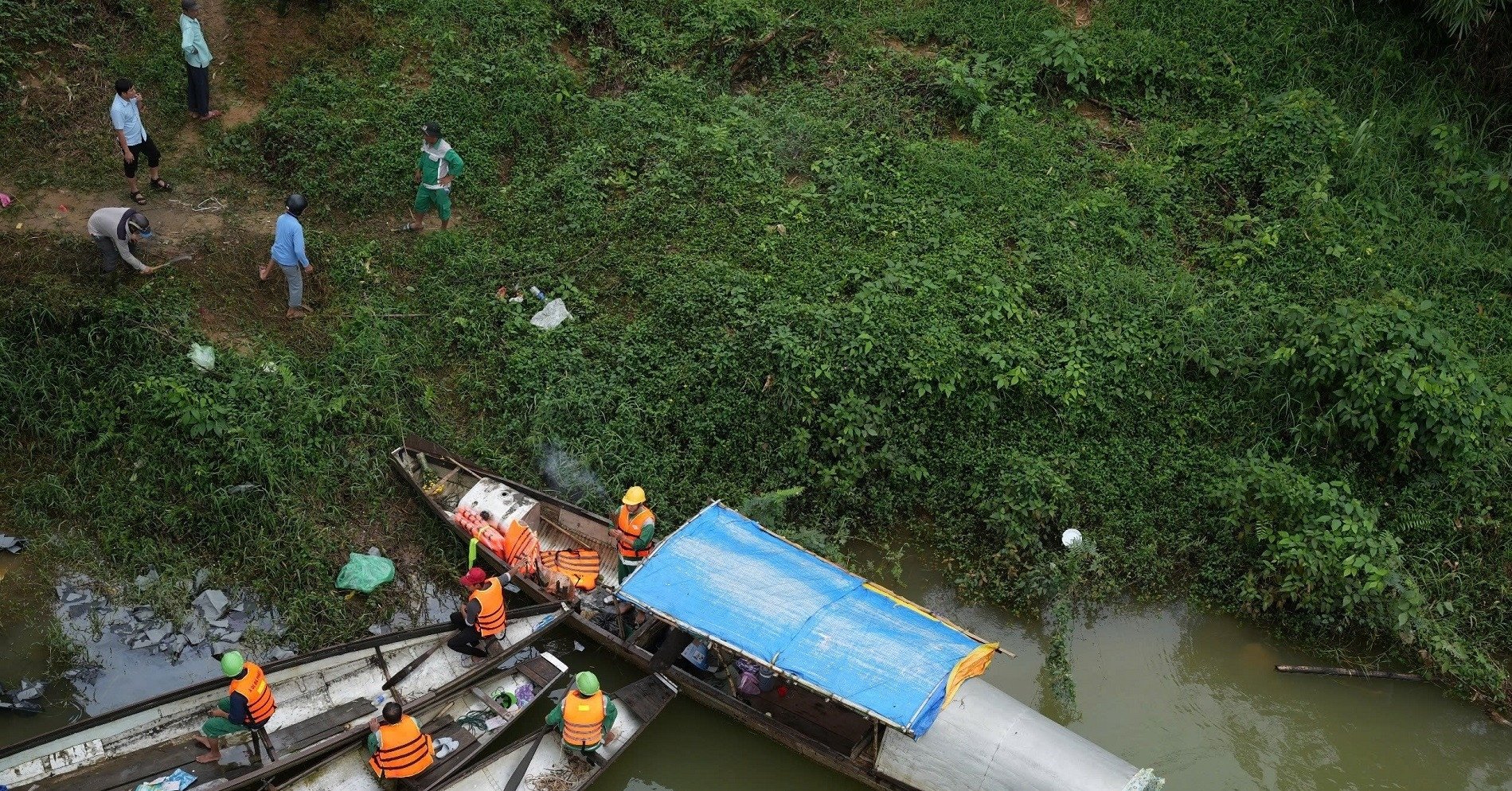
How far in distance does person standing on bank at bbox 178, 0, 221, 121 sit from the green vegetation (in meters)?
0.41

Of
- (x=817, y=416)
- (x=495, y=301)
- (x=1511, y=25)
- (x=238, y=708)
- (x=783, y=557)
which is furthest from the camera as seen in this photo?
(x=1511, y=25)

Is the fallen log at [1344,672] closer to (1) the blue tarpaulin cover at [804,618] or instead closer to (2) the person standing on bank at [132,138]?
(1) the blue tarpaulin cover at [804,618]

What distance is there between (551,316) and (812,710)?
5016 millimetres

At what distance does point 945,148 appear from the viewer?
13.2 metres

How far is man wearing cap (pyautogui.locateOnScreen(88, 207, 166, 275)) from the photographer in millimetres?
10602

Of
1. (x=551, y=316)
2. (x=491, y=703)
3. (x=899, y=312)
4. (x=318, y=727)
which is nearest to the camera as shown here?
(x=318, y=727)

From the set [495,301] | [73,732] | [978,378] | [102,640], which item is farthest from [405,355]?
[978,378]


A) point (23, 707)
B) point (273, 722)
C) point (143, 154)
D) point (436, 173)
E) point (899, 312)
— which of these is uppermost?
point (143, 154)

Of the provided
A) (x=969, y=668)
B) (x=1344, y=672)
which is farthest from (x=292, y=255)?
(x=1344, y=672)

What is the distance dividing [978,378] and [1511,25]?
786 cm

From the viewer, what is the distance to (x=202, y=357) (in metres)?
10.5

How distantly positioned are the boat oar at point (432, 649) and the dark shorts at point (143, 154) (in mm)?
6226

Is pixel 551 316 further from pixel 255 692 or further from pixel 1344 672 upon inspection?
pixel 1344 672

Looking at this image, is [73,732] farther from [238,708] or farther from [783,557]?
[783,557]
